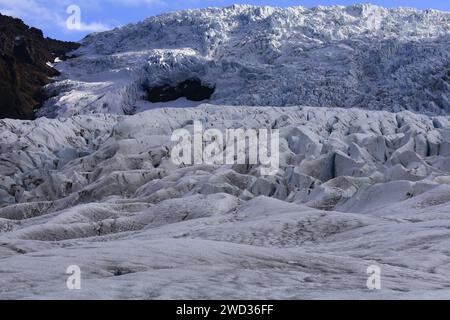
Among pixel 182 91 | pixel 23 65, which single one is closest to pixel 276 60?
pixel 182 91

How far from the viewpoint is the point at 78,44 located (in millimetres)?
120750

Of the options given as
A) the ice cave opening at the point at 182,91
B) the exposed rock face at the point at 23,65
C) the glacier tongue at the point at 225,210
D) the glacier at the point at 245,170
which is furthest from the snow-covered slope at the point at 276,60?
the glacier tongue at the point at 225,210

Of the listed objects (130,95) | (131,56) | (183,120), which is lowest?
(183,120)

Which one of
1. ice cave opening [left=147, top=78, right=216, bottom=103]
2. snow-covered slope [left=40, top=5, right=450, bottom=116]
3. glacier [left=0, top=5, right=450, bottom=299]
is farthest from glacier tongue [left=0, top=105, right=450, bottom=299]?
→ ice cave opening [left=147, top=78, right=216, bottom=103]

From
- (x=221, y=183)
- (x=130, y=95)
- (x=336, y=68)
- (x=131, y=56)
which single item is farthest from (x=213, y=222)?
(x=131, y=56)

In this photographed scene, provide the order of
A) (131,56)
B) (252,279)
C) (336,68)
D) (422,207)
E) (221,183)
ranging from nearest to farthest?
(252,279), (422,207), (221,183), (336,68), (131,56)

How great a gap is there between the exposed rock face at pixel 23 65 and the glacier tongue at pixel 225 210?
1579 inches

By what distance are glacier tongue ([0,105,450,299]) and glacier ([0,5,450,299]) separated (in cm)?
7

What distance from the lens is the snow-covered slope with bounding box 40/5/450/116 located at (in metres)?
65.9

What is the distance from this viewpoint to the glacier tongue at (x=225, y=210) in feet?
30.3

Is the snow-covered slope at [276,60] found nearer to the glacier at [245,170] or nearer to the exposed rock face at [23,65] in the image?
the glacier at [245,170]

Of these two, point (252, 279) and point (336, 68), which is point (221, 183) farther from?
point (336, 68)

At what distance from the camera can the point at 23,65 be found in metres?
104
